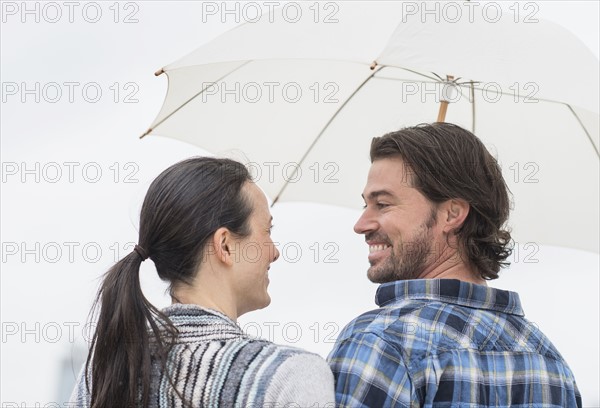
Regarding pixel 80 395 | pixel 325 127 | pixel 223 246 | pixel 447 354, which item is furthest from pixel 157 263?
pixel 325 127

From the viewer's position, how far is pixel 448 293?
2783 mm

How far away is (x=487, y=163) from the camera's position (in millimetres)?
3182

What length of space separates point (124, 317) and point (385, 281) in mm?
909

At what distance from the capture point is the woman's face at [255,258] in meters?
2.56

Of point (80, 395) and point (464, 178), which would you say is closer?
point (80, 395)

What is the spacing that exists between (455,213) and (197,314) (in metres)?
1.01

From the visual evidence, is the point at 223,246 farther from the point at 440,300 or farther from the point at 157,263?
the point at 440,300

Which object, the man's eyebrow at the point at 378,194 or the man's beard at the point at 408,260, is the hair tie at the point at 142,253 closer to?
the man's beard at the point at 408,260

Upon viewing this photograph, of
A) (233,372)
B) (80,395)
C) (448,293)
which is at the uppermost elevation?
(448,293)

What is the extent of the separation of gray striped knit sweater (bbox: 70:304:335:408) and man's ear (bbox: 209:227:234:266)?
180 mm

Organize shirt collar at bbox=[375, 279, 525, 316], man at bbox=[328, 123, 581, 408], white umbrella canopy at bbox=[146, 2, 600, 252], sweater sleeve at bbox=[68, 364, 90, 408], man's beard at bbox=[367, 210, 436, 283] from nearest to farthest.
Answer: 1. sweater sleeve at bbox=[68, 364, 90, 408]
2. man at bbox=[328, 123, 581, 408]
3. shirt collar at bbox=[375, 279, 525, 316]
4. man's beard at bbox=[367, 210, 436, 283]
5. white umbrella canopy at bbox=[146, 2, 600, 252]

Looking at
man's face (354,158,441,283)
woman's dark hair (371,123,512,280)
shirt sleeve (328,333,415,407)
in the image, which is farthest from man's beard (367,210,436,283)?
shirt sleeve (328,333,415,407)

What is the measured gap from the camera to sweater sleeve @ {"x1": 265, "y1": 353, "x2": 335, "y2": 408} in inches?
89.0

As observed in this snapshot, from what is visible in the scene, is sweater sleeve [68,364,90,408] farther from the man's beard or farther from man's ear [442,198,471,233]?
man's ear [442,198,471,233]
